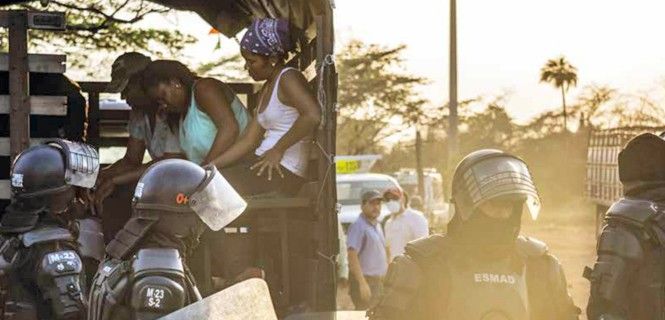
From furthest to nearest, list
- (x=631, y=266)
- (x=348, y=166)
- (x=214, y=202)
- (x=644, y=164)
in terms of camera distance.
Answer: (x=348, y=166) < (x=644, y=164) < (x=631, y=266) < (x=214, y=202)

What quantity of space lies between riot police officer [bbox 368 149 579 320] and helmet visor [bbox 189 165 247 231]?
65 cm

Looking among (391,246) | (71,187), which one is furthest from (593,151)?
(71,187)

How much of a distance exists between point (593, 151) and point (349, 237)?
29.7 feet

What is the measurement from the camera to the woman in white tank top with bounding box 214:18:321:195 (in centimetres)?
703

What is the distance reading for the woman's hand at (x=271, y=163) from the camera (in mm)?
7035

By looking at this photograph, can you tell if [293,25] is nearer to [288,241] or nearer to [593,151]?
[288,241]

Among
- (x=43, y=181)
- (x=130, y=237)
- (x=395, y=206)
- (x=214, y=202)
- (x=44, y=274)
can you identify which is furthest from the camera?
(x=395, y=206)

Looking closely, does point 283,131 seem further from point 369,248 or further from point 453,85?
point 453,85

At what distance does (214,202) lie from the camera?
17.0 feet

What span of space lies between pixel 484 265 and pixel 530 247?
7.8 inches

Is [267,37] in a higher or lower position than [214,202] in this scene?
higher

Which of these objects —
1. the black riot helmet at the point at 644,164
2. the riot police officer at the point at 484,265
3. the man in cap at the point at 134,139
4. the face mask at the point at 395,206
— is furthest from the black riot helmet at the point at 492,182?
the face mask at the point at 395,206

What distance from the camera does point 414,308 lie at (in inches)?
205

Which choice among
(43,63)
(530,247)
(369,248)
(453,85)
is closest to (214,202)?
(530,247)
